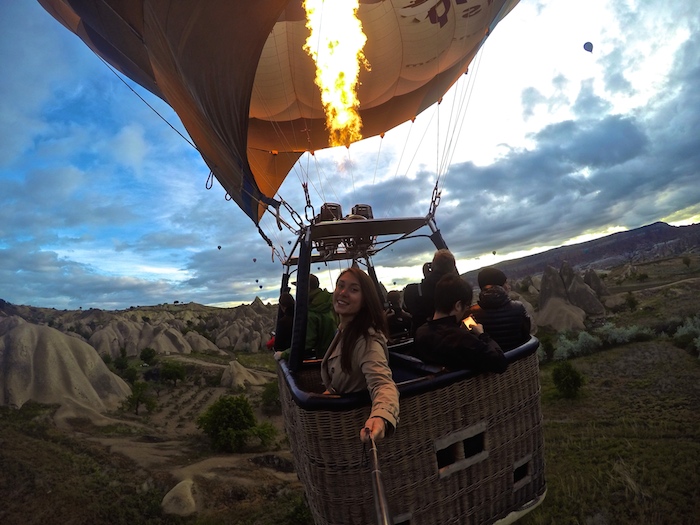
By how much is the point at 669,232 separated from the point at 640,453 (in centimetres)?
16396

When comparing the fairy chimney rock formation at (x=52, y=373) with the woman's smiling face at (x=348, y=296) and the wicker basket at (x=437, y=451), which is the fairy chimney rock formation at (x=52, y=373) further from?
the woman's smiling face at (x=348, y=296)

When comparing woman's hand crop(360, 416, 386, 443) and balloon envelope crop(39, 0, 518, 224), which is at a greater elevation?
balloon envelope crop(39, 0, 518, 224)

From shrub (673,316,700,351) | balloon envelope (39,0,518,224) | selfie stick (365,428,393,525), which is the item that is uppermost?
balloon envelope (39,0,518,224)

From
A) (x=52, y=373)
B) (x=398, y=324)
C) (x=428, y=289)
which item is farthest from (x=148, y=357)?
(x=428, y=289)

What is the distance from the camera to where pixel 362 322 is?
2.12 metres

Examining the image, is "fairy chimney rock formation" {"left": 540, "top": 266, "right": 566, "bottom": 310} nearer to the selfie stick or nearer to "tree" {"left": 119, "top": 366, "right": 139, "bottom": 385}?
the selfie stick

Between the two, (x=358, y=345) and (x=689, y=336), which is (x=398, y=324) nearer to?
(x=358, y=345)

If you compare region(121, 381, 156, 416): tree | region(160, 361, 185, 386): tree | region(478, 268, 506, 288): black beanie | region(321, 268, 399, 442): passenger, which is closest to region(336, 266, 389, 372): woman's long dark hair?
region(321, 268, 399, 442): passenger

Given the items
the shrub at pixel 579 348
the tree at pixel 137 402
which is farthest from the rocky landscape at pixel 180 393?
the shrub at pixel 579 348

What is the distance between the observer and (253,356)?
53.4 m

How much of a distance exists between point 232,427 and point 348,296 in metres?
18.8

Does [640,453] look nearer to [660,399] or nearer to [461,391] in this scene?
[660,399]

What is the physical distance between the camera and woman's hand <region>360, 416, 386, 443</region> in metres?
1.46

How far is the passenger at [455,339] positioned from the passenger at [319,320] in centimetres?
153
